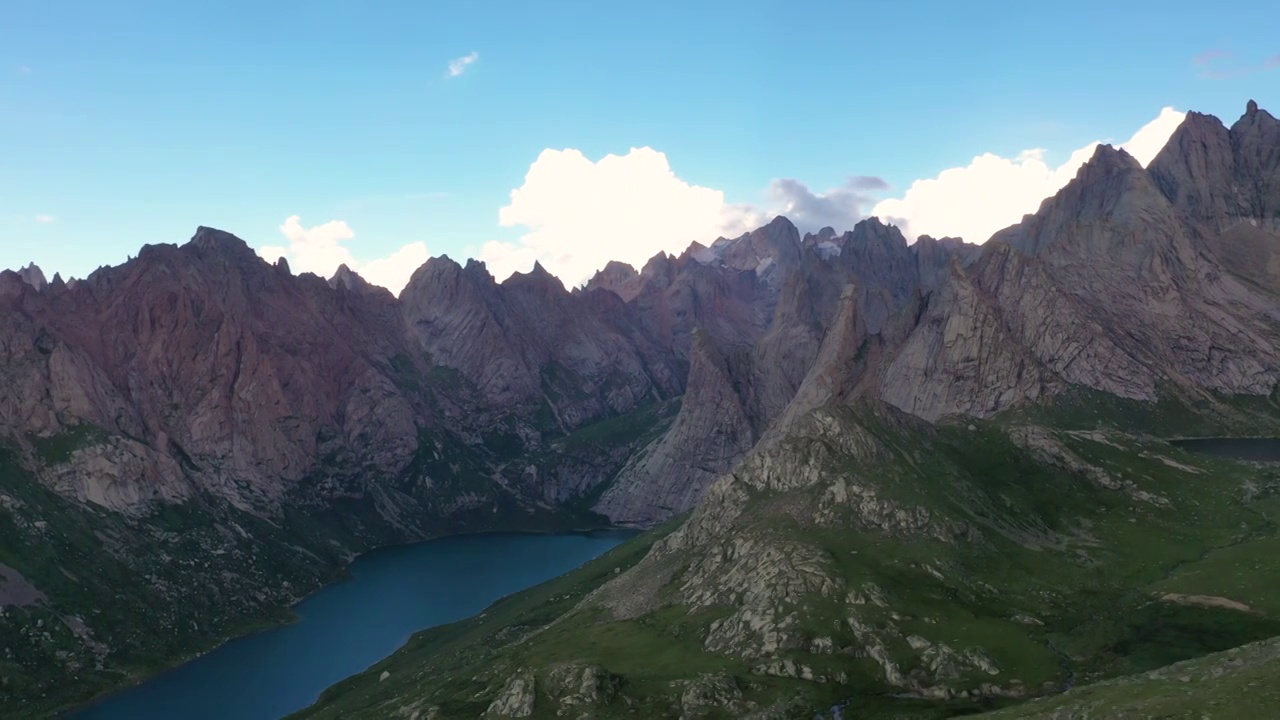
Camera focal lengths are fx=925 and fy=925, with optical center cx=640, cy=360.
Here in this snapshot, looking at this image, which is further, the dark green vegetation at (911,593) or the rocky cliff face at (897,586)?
the rocky cliff face at (897,586)

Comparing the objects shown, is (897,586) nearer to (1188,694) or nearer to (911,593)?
(911,593)

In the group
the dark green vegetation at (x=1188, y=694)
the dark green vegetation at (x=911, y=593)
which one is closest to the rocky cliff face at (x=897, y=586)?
the dark green vegetation at (x=911, y=593)

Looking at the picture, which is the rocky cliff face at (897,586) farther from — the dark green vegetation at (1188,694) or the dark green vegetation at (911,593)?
the dark green vegetation at (1188,694)

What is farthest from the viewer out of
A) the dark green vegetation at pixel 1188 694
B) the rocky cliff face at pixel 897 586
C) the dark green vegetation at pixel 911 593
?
the rocky cliff face at pixel 897 586

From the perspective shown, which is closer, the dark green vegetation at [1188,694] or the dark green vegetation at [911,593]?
the dark green vegetation at [1188,694]

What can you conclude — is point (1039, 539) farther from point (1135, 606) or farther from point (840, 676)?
point (840, 676)

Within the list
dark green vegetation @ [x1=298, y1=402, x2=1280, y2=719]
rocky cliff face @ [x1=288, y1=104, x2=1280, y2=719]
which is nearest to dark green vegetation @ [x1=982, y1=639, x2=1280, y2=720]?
dark green vegetation @ [x1=298, y1=402, x2=1280, y2=719]

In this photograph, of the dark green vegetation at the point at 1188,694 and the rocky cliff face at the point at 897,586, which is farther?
the rocky cliff face at the point at 897,586

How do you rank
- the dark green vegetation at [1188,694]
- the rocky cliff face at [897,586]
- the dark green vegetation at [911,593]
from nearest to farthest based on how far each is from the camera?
the dark green vegetation at [1188,694]
the dark green vegetation at [911,593]
the rocky cliff face at [897,586]
